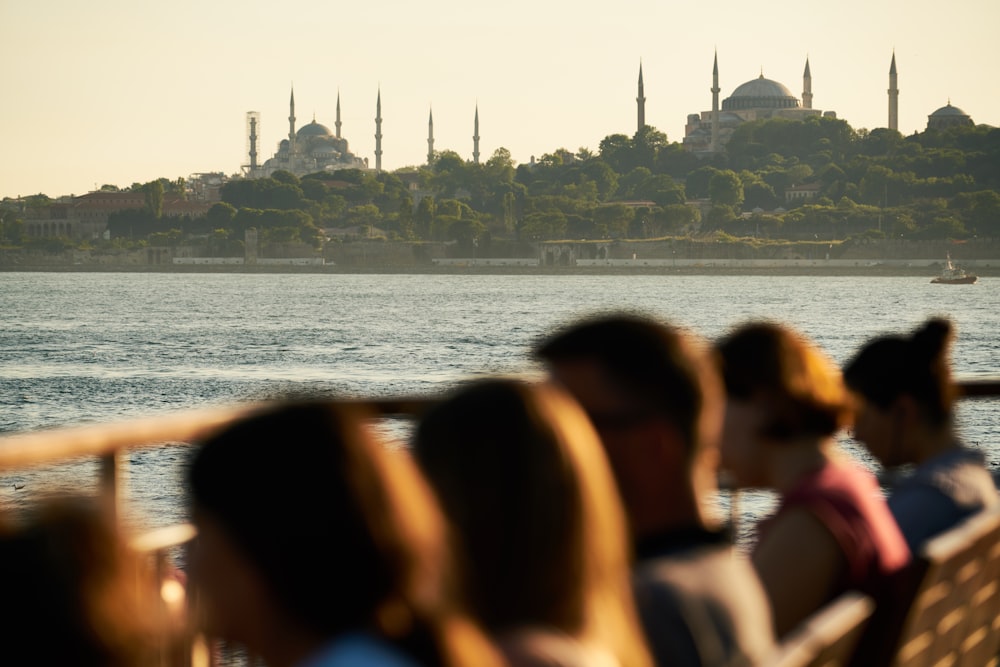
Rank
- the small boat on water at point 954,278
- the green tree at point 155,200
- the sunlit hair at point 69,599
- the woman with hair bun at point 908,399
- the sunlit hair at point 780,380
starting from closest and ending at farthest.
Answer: the sunlit hair at point 69,599 → the sunlit hair at point 780,380 → the woman with hair bun at point 908,399 → the small boat on water at point 954,278 → the green tree at point 155,200

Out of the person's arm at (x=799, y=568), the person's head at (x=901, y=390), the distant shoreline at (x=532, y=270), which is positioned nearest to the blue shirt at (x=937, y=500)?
the person's head at (x=901, y=390)

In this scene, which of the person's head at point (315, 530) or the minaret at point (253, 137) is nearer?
the person's head at point (315, 530)

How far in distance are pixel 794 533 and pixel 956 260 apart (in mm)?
110817

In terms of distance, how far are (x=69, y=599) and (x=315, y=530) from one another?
0.62 ft

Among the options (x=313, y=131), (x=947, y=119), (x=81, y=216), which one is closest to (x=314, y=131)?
(x=313, y=131)

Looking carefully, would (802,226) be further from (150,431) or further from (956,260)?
(150,431)

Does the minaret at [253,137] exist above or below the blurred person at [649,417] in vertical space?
above

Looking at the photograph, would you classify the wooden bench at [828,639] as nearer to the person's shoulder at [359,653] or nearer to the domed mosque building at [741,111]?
the person's shoulder at [359,653]

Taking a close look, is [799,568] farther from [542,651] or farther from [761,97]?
[761,97]

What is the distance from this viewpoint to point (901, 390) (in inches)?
101

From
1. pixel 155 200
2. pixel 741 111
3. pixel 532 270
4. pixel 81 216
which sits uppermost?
pixel 741 111

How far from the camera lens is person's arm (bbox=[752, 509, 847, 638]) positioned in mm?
1861

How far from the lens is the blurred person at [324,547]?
1.04 meters

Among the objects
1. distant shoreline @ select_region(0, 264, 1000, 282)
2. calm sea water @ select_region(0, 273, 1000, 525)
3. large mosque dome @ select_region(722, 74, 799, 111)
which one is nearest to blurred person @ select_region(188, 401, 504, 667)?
calm sea water @ select_region(0, 273, 1000, 525)
